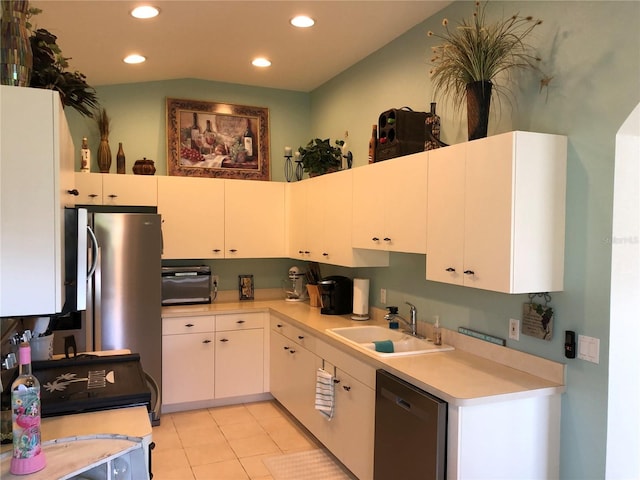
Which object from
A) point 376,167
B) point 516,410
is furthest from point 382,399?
point 376,167

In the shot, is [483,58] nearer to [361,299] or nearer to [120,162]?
[361,299]

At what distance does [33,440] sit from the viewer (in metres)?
1.54

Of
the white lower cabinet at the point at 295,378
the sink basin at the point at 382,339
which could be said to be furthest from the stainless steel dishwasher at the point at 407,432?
the white lower cabinet at the point at 295,378

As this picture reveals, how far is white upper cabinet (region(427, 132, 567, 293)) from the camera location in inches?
89.0

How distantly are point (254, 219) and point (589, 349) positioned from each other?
10.5 ft

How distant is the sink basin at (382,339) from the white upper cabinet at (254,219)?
1.49 metres

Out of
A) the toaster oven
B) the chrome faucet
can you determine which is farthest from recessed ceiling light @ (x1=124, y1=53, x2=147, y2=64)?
the chrome faucet

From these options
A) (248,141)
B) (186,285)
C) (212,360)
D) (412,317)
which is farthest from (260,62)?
(212,360)

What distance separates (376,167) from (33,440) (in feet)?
7.89

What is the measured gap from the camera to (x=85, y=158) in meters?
4.31

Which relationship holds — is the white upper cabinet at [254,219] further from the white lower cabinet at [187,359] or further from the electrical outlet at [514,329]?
the electrical outlet at [514,329]

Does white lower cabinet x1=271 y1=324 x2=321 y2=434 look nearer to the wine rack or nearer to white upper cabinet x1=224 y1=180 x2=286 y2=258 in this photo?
white upper cabinet x1=224 y1=180 x2=286 y2=258

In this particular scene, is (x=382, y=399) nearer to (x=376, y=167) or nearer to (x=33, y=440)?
(x=376, y=167)

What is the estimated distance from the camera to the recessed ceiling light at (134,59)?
3.87 meters
